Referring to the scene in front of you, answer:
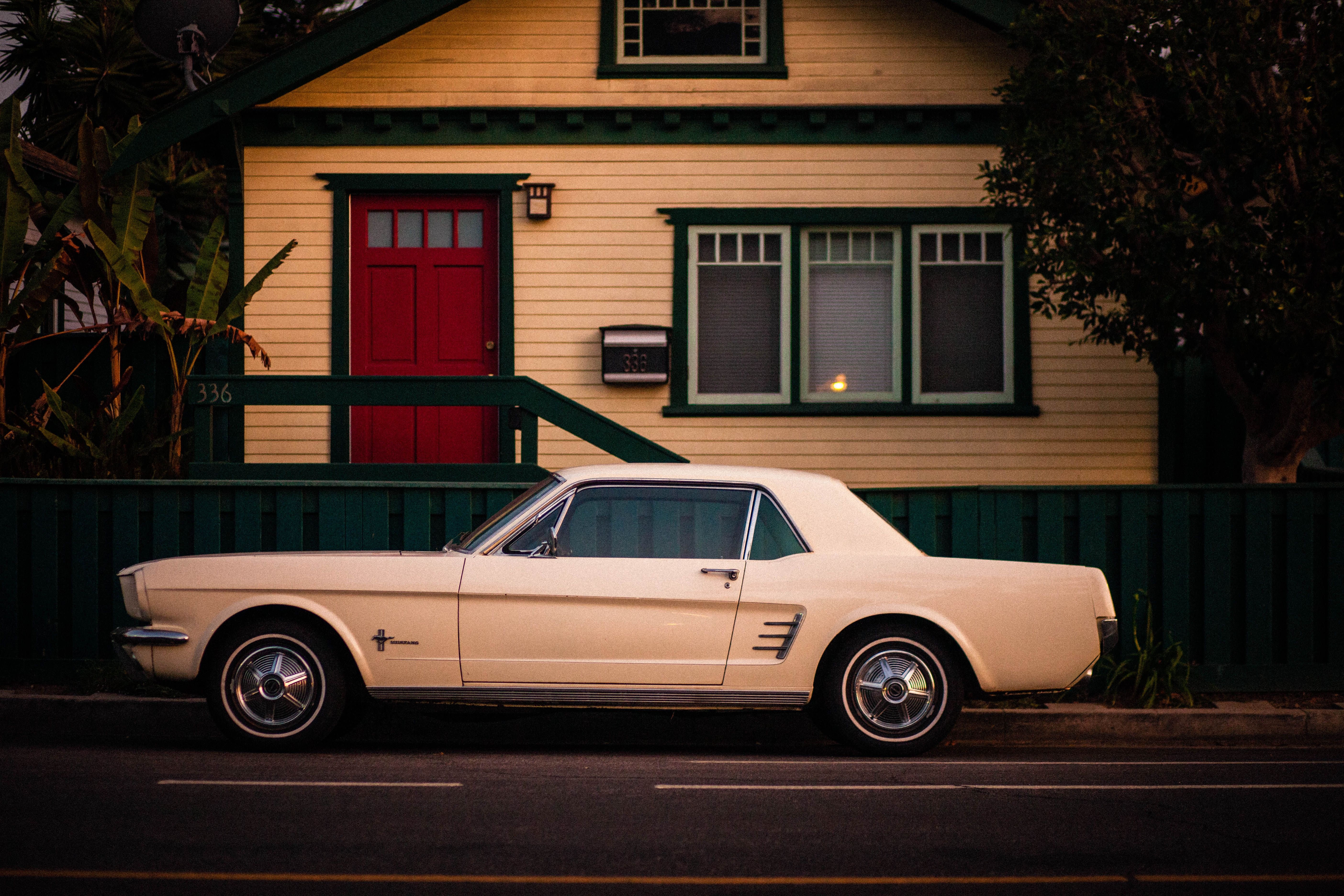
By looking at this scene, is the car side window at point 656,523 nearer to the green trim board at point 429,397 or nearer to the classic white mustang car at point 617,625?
the classic white mustang car at point 617,625

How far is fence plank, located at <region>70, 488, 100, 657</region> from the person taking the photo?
8.31 metres

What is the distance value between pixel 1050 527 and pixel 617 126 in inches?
232

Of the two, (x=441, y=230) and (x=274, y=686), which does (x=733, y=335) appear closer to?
(x=441, y=230)

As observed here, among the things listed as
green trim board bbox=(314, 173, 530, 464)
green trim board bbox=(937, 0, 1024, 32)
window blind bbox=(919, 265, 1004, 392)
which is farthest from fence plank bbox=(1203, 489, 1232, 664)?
green trim board bbox=(314, 173, 530, 464)

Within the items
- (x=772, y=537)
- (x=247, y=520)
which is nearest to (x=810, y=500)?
(x=772, y=537)

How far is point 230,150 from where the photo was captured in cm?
A: 1198

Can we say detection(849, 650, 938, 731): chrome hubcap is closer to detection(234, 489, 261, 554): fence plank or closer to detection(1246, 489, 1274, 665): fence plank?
detection(1246, 489, 1274, 665): fence plank

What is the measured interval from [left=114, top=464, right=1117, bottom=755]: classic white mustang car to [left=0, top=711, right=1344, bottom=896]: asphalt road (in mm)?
355

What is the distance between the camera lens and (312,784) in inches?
228

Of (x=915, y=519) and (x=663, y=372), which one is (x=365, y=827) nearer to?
(x=915, y=519)

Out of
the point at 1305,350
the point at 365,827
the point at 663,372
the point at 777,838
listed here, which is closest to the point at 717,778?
the point at 777,838

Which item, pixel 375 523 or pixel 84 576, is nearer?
pixel 84 576

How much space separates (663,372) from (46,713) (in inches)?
240

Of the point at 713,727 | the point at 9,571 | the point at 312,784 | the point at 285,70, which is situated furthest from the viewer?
the point at 285,70
